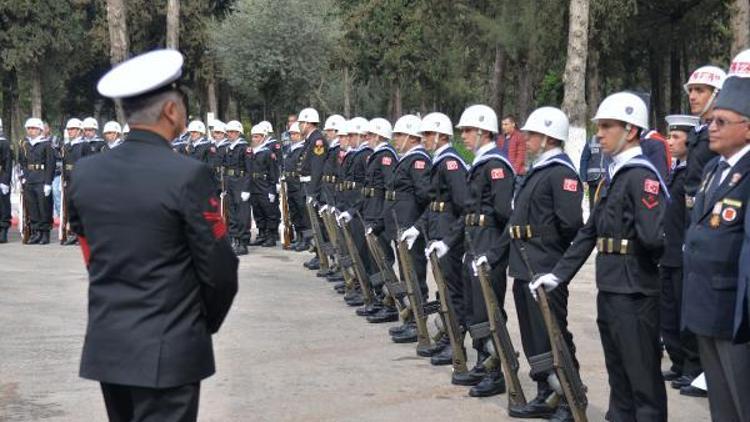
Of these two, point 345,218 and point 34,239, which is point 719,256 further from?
point 34,239

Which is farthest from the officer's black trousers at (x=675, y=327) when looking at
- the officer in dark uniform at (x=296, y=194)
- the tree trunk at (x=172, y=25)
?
the tree trunk at (x=172, y=25)

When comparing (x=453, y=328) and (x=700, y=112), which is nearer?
(x=700, y=112)

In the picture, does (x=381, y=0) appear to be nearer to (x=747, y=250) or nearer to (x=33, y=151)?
(x=33, y=151)

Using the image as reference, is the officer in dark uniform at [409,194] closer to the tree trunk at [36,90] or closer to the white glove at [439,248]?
the white glove at [439,248]

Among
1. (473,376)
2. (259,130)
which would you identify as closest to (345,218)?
(473,376)

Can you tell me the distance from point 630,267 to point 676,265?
2.51 meters

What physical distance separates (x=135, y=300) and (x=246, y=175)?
1428cm

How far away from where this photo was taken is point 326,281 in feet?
47.1

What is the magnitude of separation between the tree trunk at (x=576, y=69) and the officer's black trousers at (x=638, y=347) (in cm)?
1674

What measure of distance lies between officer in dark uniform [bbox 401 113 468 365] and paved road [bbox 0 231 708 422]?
16.4 inches

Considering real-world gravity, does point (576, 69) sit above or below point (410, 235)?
above

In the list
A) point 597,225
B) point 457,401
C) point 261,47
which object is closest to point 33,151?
point 457,401

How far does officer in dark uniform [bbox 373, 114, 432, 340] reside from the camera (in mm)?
10133

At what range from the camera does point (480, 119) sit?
8.40 meters
